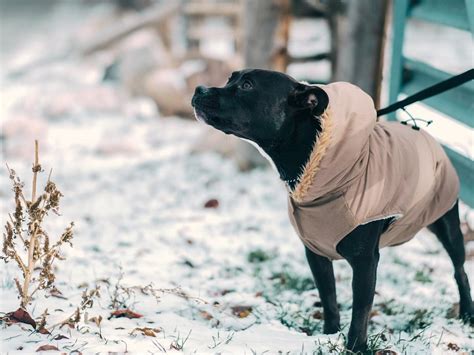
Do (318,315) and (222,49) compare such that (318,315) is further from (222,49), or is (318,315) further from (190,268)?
(222,49)

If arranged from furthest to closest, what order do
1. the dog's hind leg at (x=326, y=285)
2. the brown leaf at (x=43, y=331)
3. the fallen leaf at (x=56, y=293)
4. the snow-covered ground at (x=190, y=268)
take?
the fallen leaf at (x=56, y=293), the dog's hind leg at (x=326, y=285), the snow-covered ground at (x=190, y=268), the brown leaf at (x=43, y=331)

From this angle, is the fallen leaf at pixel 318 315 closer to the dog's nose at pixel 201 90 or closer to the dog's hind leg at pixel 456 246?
the dog's hind leg at pixel 456 246

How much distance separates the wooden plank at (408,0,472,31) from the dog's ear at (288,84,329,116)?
1.62 m

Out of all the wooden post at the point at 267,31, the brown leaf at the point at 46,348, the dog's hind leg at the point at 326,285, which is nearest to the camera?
the brown leaf at the point at 46,348

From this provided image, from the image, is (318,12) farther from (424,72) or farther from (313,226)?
(313,226)

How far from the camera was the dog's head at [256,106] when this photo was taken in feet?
9.64

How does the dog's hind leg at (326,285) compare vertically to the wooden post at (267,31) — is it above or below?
below

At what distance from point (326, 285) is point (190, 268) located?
1.32 meters

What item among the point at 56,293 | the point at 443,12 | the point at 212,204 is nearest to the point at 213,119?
the point at 56,293

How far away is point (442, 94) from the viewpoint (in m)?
4.30

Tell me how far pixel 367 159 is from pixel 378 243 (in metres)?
0.41

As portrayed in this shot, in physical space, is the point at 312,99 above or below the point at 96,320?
above

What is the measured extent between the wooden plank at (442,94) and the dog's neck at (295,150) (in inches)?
57.2

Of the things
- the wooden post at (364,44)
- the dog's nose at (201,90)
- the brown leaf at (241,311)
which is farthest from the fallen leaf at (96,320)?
the wooden post at (364,44)
